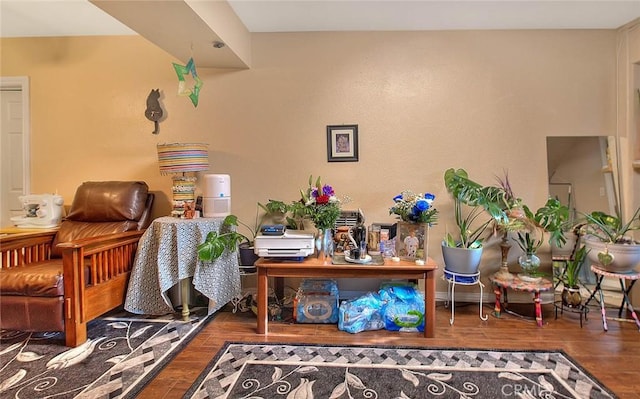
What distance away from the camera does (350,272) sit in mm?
2162

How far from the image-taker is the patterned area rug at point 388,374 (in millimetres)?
1540

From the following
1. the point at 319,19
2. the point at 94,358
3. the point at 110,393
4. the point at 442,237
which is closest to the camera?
the point at 110,393

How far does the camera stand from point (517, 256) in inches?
106

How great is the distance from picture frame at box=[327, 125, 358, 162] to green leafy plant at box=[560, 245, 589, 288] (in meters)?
1.96

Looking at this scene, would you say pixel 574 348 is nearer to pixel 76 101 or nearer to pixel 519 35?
pixel 519 35

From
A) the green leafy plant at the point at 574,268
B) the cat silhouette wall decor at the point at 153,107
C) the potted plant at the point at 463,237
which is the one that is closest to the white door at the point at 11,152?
the cat silhouette wall decor at the point at 153,107

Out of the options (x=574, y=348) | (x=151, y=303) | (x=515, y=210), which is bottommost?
(x=574, y=348)

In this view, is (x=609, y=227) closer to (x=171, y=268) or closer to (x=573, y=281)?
(x=573, y=281)

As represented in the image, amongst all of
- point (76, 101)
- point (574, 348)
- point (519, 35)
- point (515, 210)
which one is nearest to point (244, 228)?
point (76, 101)

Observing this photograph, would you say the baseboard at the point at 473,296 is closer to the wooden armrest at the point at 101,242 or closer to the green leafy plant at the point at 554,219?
the green leafy plant at the point at 554,219

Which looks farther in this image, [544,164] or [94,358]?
[544,164]

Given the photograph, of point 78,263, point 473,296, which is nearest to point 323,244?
point 473,296

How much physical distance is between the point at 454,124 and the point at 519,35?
0.98m

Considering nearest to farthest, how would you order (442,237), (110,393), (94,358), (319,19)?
(110,393) → (94,358) → (319,19) → (442,237)
